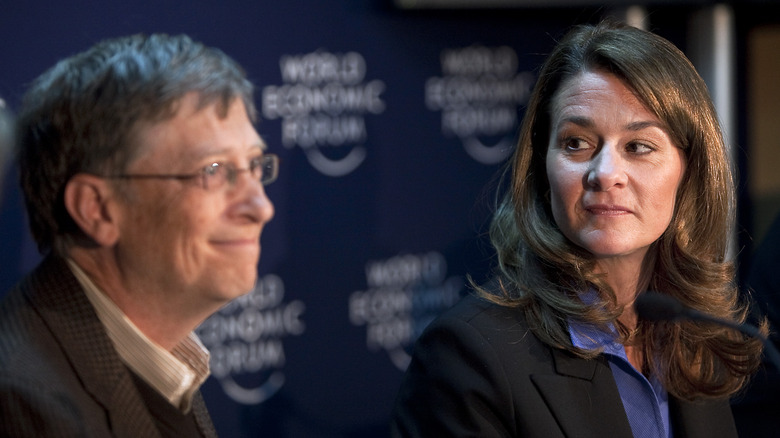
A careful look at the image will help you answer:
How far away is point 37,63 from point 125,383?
1469mm

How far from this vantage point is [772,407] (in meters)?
2.28

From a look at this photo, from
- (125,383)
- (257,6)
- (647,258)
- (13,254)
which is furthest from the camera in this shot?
(257,6)

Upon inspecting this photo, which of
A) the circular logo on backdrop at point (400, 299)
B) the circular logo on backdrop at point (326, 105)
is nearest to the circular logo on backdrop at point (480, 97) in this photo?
the circular logo on backdrop at point (326, 105)

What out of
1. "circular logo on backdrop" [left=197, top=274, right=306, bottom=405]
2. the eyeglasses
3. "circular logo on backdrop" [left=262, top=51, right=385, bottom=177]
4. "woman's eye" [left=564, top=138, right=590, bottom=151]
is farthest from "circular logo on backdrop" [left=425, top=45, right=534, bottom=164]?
the eyeglasses

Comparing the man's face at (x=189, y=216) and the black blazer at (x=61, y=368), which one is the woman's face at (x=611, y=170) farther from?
the black blazer at (x=61, y=368)

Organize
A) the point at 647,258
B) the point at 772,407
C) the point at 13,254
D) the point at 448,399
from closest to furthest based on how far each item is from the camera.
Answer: the point at 448,399 < the point at 647,258 < the point at 772,407 < the point at 13,254

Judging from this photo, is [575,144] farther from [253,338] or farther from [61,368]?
[253,338]

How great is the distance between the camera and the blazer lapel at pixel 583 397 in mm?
1802

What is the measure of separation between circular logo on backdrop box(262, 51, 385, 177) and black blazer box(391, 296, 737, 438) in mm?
1399

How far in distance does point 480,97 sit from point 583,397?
2082 mm

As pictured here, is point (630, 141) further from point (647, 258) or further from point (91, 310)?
point (91, 310)

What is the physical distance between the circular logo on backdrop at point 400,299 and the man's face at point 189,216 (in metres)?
1.86

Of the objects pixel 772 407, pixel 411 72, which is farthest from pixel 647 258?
pixel 411 72

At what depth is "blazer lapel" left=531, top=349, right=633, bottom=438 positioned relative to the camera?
5.91 ft
